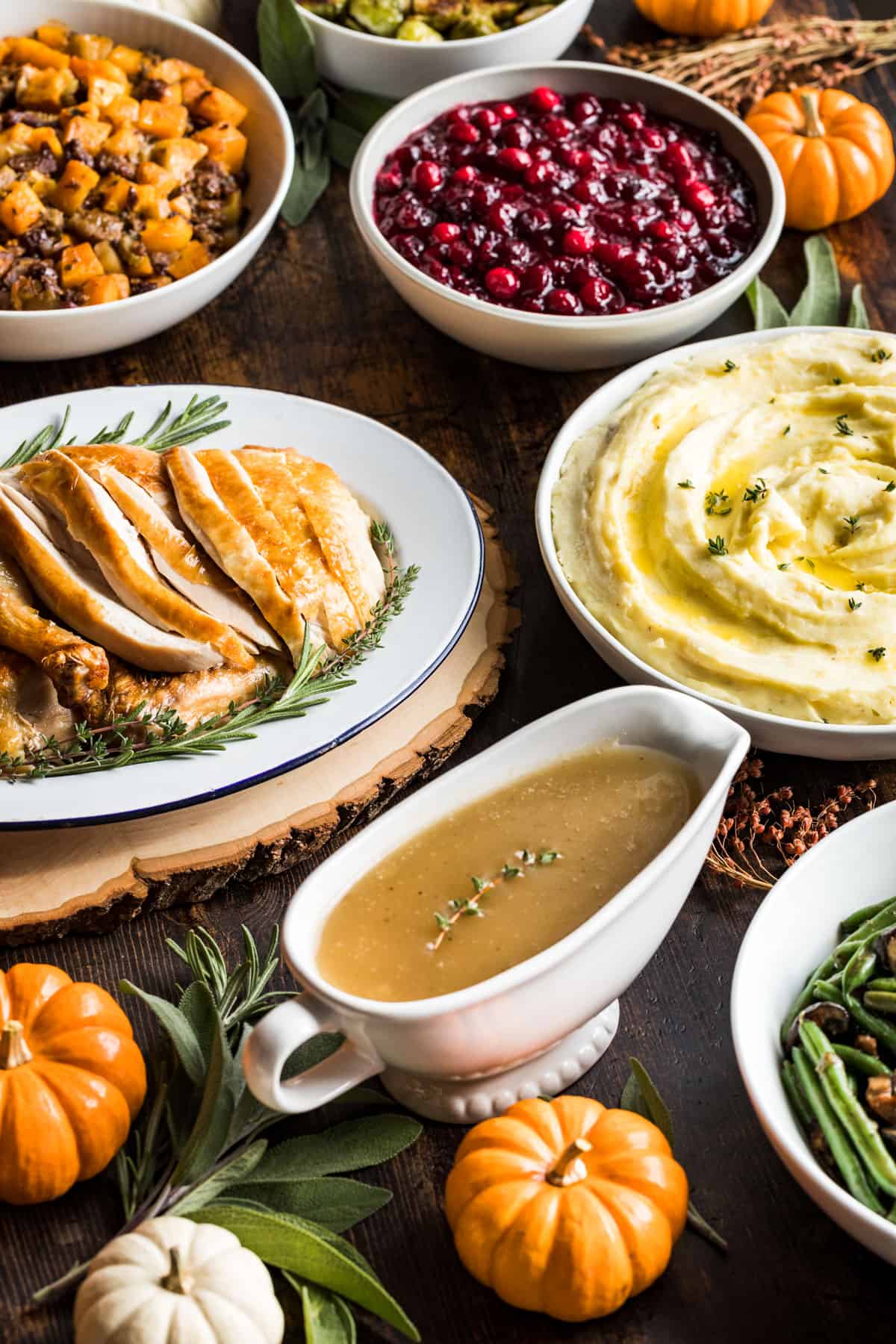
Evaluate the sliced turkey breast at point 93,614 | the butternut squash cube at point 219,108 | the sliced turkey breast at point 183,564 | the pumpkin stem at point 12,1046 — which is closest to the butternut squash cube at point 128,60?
the butternut squash cube at point 219,108

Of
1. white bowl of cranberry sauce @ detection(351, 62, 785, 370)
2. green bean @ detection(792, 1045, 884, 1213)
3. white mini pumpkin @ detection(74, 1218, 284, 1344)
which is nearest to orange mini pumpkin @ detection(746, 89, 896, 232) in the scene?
white bowl of cranberry sauce @ detection(351, 62, 785, 370)

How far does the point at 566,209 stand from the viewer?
386cm

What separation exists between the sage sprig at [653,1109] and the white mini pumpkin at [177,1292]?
28.4 inches

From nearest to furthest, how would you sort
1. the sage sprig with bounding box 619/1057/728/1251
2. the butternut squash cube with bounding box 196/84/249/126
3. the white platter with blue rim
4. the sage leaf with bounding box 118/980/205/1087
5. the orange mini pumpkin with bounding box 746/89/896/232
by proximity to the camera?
the sage sprig with bounding box 619/1057/728/1251, the sage leaf with bounding box 118/980/205/1087, the white platter with blue rim, the butternut squash cube with bounding box 196/84/249/126, the orange mini pumpkin with bounding box 746/89/896/232

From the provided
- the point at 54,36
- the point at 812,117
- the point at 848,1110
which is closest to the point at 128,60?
the point at 54,36

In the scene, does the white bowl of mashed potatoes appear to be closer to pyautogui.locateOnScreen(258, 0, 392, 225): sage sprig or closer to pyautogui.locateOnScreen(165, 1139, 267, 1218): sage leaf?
pyautogui.locateOnScreen(165, 1139, 267, 1218): sage leaf

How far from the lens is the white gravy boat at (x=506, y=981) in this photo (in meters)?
2.11

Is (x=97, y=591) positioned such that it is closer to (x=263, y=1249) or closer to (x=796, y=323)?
(x=263, y=1249)

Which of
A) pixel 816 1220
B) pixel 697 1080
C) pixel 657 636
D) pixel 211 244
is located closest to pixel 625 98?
pixel 211 244

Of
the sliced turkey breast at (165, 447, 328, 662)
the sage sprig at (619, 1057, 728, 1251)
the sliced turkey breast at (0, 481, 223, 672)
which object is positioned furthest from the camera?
the sliced turkey breast at (165, 447, 328, 662)

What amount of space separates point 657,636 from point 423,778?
616 millimetres

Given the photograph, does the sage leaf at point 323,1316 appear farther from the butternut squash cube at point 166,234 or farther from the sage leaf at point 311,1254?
the butternut squash cube at point 166,234

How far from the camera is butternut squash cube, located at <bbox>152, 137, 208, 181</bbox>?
4.02 meters

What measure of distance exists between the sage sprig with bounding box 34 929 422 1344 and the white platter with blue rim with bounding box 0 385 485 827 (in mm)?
361
